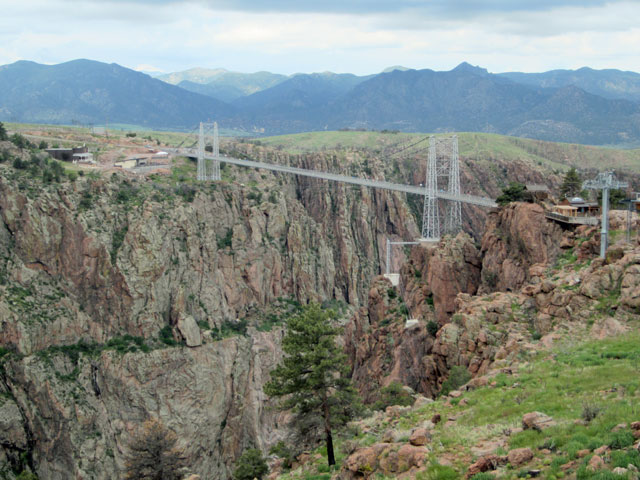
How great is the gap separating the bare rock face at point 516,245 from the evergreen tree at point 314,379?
47.3 ft

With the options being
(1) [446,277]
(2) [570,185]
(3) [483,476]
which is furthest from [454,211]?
(3) [483,476]

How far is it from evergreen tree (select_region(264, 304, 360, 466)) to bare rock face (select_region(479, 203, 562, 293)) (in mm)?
14403

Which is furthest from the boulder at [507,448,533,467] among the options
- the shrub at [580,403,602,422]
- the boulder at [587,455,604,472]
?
the shrub at [580,403,602,422]

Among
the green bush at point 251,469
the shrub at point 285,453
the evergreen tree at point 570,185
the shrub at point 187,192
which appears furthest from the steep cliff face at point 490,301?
the shrub at point 187,192

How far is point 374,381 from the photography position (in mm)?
37281

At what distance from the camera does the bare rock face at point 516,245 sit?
33219mm

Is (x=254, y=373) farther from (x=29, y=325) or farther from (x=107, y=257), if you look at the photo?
(x=29, y=325)

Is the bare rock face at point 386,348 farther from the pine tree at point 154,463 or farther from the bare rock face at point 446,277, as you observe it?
the pine tree at point 154,463

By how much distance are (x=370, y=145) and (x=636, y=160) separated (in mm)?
54283

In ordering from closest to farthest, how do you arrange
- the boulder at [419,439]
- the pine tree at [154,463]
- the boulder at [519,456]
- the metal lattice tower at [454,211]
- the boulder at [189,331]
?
the boulder at [519,456] → the boulder at [419,439] → the pine tree at [154,463] → the boulder at [189,331] → the metal lattice tower at [454,211]

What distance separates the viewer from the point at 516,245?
115 feet

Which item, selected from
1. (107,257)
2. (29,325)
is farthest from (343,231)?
(29,325)

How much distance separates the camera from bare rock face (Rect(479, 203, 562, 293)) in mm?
33219

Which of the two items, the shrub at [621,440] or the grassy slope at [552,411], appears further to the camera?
the grassy slope at [552,411]
